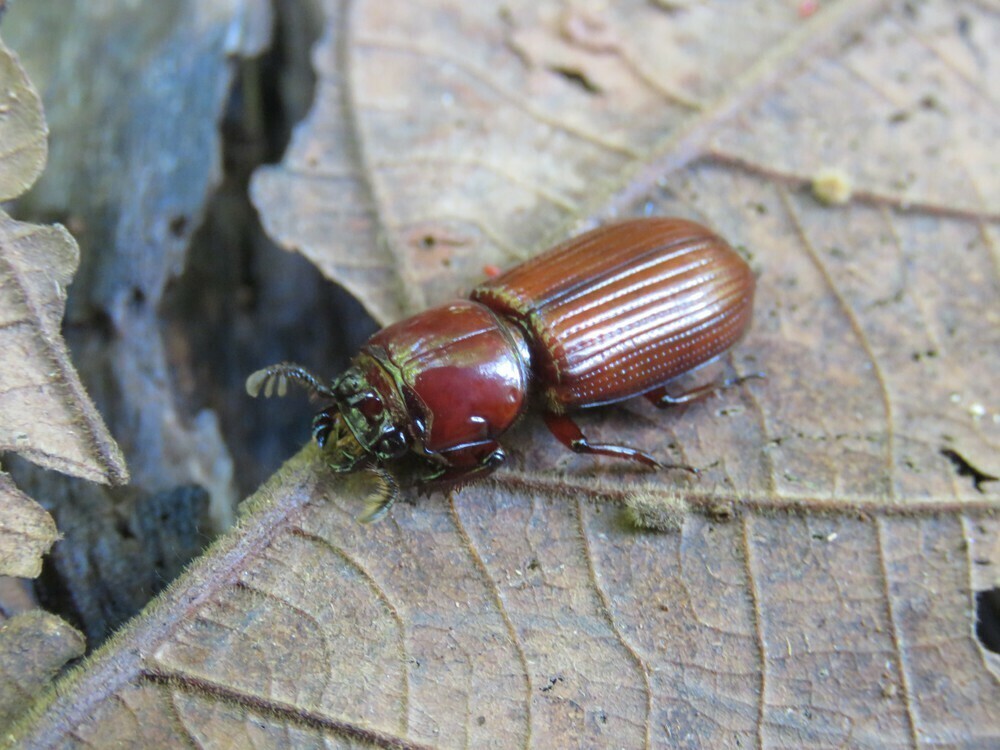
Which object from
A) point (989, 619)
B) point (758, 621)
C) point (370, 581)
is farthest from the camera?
point (989, 619)

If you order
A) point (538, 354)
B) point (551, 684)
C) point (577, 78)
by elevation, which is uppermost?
point (577, 78)

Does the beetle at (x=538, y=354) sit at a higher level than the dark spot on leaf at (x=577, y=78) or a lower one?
lower

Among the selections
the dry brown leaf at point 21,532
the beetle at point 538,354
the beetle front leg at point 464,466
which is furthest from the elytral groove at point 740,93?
the dry brown leaf at point 21,532

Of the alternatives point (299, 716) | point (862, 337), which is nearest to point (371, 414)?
point (299, 716)

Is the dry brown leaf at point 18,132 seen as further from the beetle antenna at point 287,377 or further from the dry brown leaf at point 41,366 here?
the beetle antenna at point 287,377

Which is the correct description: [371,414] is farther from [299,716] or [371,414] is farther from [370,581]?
[299,716]

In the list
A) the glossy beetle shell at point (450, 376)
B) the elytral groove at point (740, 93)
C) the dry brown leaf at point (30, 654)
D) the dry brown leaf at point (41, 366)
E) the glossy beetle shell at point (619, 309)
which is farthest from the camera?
the elytral groove at point (740, 93)
